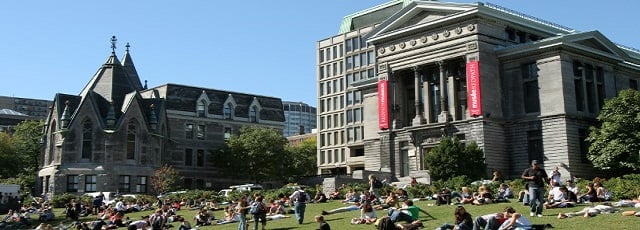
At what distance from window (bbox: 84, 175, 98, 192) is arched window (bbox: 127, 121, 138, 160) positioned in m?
4.78

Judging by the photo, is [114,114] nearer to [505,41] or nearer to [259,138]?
[259,138]

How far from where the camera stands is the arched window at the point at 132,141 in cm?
8269

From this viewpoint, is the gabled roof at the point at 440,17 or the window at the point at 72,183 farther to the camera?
the window at the point at 72,183

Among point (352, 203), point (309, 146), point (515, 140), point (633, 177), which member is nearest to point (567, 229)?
point (352, 203)

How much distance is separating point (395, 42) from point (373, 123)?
11.5 m

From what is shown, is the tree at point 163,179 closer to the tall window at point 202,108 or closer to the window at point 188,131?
the window at point 188,131

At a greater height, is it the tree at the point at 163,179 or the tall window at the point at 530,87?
the tall window at the point at 530,87

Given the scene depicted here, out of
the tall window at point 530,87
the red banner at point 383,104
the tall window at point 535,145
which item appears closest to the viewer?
the tall window at point 535,145

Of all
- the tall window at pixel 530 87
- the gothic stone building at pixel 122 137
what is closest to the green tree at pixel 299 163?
the gothic stone building at pixel 122 137

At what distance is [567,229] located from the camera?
83.3 ft

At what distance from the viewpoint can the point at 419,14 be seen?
7538 cm

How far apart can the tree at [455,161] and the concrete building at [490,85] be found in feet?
8.14

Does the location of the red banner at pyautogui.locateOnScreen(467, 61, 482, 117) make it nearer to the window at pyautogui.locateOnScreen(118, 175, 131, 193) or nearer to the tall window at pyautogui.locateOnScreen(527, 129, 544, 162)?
the tall window at pyautogui.locateOnScreen(527, 129, 544, 162)

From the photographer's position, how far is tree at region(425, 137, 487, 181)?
65375 millimetres
